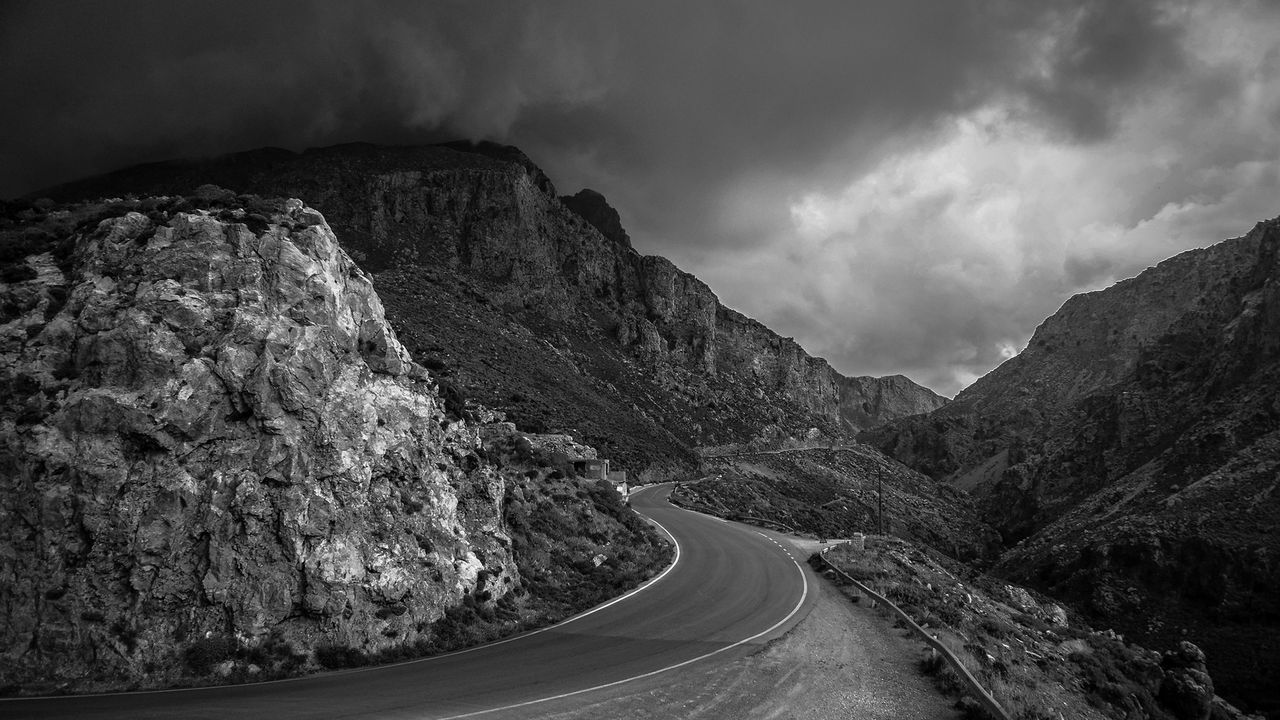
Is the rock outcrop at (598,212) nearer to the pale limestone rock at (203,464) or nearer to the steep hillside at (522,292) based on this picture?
the steep hillside at (522,292)

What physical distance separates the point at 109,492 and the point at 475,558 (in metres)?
8.50

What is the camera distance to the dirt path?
10.1m

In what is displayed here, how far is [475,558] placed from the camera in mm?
17078

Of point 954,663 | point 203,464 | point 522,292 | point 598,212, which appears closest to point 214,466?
point 203,464

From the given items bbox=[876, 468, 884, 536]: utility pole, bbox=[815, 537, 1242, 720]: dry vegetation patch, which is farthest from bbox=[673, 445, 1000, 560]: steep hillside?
bbox=[815, 537, 1242, 720]: dry vegetation patch

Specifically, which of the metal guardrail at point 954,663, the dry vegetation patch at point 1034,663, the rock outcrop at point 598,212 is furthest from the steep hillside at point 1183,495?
the rock outcrop at point 598,212

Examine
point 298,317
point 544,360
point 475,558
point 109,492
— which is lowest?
point 475,558

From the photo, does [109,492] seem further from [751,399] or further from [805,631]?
[751,399]

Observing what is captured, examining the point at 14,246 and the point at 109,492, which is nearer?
the point at 109,492

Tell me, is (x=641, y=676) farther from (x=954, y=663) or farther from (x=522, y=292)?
(x=522, y=292)

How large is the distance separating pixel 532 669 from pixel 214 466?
27.5ft

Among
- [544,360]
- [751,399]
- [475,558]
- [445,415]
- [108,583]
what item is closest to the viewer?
[108,583]

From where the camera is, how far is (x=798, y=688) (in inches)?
449

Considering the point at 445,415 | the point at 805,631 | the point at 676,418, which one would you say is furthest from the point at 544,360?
the point at 805,631
